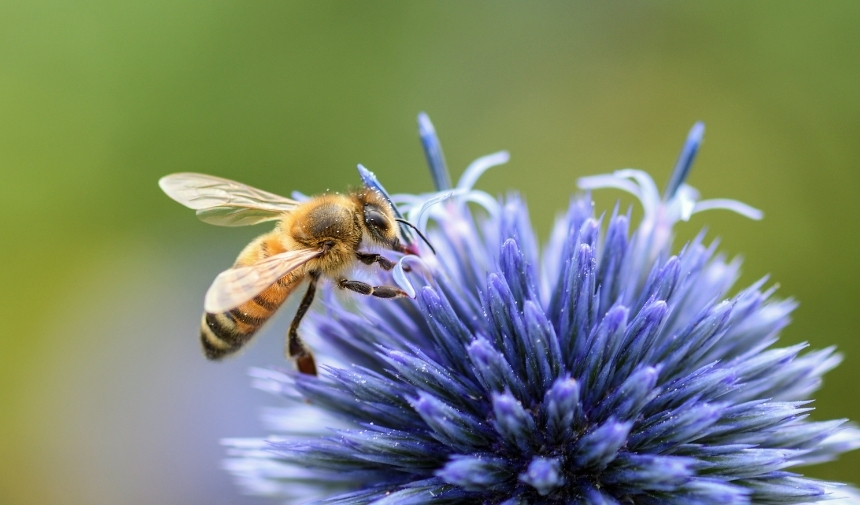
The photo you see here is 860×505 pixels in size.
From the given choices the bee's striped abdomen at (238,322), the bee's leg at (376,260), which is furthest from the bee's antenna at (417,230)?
the bee's striped abdomen at (238,322)

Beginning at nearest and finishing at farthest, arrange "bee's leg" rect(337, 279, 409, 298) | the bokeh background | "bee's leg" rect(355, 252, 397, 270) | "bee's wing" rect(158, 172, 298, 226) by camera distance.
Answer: "bee's leg" rect(337, 279, 409, 298), "bee's leg" rect(355, 252, 397, 270), "bee's wing" rect(158, 172, 298, 226), the bokeh background

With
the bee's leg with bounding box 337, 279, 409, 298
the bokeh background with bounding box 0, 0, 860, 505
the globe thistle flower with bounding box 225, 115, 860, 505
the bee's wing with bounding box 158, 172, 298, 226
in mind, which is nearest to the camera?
the globe thistle flower with bounding box 225, 115, 860, 505

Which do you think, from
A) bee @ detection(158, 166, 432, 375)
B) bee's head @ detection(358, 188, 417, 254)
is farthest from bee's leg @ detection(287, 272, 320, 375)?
bee's head @ detection(358, 188, 417, 254)

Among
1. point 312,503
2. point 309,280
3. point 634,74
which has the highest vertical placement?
point 634,74

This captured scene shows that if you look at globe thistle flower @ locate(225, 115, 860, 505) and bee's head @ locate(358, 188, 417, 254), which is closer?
globe thistle flower @ locate(225, 115, 860, 505)

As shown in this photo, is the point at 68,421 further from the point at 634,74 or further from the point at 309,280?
the point at 634,74

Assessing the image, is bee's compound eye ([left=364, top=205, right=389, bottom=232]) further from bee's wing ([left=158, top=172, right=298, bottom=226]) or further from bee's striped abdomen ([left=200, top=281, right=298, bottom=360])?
bee's wing ([left=158, top=172, right=298, bottom=226])

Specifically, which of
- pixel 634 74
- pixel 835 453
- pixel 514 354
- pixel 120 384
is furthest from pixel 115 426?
pixel 634 74
